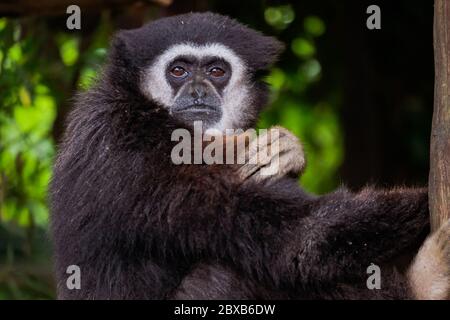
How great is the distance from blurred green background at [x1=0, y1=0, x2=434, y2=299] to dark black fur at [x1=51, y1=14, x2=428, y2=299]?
109 inches

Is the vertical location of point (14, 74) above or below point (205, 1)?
below

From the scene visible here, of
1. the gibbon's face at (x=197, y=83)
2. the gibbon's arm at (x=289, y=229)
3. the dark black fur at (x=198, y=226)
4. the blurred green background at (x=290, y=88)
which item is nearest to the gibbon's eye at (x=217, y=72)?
the gibbon's face at (x=197, y=83)

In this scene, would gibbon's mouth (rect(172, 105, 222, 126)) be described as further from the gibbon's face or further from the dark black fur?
the dark black fur

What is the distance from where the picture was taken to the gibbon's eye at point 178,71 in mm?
7570

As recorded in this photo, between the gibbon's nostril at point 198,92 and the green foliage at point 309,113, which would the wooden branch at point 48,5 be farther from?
the green foliage at point 309,113

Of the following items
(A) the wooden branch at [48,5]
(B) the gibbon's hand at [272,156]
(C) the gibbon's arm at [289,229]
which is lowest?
(C) the gibbon's arm at [289,229]

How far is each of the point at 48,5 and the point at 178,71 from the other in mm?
2998

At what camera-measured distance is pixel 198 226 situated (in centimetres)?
623

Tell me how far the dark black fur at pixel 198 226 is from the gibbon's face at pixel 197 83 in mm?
685

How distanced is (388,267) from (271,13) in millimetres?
6173

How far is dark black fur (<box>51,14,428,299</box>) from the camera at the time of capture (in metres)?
6.20

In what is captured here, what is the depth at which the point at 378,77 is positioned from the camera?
13812mm
